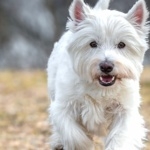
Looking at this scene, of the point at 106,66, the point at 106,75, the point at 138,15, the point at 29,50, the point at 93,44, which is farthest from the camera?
the point at 29,50

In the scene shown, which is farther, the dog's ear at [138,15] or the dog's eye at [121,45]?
the dog's ear at [138,15]

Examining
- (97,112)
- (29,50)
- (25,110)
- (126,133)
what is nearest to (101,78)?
(97,112)

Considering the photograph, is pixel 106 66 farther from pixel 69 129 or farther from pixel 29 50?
pixel 29 50

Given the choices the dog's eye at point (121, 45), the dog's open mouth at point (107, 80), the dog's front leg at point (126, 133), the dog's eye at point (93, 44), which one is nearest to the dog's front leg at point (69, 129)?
the dog's front leg at point (126, 133)

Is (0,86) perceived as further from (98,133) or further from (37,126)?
(98,133)

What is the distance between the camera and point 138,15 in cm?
614

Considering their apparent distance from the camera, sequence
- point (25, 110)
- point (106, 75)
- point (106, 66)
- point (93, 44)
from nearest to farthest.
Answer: point (106, 66), point (106, 75), point (93, 44), point (25, 110)

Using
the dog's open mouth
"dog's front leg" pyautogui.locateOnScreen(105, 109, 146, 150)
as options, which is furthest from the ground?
the dog's open mouth

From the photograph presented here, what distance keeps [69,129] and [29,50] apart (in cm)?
1640

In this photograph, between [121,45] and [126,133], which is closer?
[121,45]

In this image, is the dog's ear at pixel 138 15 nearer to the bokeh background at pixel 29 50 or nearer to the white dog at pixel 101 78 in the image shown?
the white dog at pixel 101 78

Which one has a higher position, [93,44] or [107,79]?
[93,44]

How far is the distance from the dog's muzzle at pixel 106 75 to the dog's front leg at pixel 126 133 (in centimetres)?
50

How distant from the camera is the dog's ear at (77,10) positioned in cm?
613
